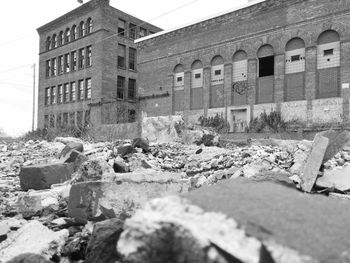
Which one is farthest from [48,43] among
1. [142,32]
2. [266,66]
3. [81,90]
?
[266,66]

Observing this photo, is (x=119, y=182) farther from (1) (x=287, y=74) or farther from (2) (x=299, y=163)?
(1) (x=287, y=74)

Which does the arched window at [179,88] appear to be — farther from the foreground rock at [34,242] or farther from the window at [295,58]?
the foreground rock at [34,242]

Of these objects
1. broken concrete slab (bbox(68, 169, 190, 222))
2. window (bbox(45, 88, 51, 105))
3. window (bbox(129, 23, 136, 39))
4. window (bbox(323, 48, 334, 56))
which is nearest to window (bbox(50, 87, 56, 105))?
window (bbox(45, 88, 51, 105))

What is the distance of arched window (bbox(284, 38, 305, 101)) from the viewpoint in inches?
814

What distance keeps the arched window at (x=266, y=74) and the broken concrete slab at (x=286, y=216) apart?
20.6 metres

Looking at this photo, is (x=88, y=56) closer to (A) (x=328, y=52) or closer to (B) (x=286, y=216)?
(A) (x=328, y=52)

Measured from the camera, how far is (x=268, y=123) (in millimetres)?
20797

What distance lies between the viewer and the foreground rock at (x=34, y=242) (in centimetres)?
326

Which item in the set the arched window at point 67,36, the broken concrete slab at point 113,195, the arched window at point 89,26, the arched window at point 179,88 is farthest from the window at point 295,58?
the arched window at point 67,36

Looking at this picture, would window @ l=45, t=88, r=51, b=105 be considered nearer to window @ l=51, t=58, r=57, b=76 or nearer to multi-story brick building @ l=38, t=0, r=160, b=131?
multi-story brick building @ l=38, t=0, r=160, b=131

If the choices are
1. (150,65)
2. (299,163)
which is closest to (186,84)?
(150,65)

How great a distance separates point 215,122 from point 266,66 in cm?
481

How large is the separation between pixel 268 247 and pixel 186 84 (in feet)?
81.1

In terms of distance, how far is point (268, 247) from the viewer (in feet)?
5.33
